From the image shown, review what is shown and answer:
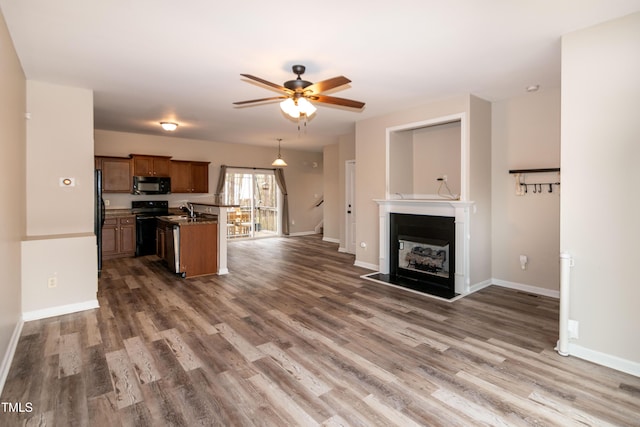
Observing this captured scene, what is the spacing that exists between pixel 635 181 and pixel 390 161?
10.8ft

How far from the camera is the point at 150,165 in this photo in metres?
7.43

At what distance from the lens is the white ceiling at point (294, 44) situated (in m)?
2.47

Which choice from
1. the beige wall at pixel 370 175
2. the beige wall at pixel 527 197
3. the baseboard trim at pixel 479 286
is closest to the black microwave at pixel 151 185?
the beige wall at pixel 370 175

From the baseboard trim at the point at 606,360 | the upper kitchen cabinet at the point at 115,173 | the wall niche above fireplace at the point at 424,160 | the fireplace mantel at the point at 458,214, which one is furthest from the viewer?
the upper kitchen cabinet at the point at 115,173

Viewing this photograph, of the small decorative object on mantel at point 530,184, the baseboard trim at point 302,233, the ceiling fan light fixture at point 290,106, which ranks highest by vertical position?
the ceiling fan light fixture at point 290,106

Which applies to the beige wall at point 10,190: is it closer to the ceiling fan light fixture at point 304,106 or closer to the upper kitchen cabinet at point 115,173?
the ceiling fan light fixture at point 304,106

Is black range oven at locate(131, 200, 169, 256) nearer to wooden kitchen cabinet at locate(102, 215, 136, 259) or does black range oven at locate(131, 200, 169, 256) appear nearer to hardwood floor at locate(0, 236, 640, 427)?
wooden kitchen cabinet at locate(102, 215, 136, 259)

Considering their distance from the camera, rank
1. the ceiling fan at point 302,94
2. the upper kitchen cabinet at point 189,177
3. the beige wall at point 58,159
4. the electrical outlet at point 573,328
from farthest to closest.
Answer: the upper kitchen cabinet at point 189,177 → the beige wall at point 58,159 → the ceiling fan at point 302,94 → the electrical outlet at point 573,328

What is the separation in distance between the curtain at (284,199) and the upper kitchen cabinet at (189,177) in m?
2.25

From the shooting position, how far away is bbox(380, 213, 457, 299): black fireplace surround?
4680 mm

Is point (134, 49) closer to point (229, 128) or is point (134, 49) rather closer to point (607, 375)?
point (229, 128)

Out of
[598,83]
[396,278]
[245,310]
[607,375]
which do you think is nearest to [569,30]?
[598,83]

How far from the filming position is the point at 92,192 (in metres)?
4.30

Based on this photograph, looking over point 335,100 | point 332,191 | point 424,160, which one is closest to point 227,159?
point 332,191
